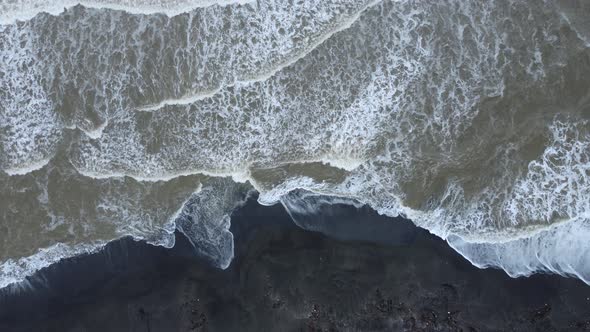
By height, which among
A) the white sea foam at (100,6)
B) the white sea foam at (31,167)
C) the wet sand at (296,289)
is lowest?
the wet sand at (296,289)

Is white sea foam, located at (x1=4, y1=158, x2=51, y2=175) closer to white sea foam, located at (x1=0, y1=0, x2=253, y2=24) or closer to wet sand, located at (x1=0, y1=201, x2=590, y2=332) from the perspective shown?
wet sand, located at (x1=0, y1=201, x2=590, y2=332)

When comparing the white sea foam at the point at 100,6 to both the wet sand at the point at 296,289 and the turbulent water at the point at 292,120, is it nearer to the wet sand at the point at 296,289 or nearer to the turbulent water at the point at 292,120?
the turbulent water at the point at 292,120

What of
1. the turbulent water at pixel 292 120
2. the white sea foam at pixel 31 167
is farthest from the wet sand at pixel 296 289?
the white sea foam at pixel 31 167

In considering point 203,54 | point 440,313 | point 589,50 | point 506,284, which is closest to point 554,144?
point 589,50

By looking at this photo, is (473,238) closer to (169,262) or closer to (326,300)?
(326,300)

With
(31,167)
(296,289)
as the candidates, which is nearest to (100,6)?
(31,167)

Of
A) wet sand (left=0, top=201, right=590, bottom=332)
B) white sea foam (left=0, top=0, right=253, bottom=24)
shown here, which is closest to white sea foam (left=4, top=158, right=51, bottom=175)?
wet sand (left=0, top=201, right=590, bottom=332)
